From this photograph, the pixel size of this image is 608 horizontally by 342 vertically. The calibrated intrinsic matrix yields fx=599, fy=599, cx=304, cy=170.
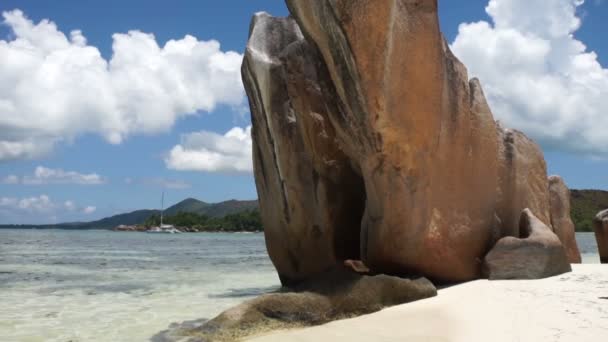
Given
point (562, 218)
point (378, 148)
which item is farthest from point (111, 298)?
point (562, 218)

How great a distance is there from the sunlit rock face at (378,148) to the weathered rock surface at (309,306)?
4.29 feet

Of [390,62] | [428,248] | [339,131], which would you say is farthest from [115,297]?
[390,62]

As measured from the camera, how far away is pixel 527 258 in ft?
24.1

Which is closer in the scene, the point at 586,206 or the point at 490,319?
the point at 490,319

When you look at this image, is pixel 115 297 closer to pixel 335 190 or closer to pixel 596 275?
pixel 335 190

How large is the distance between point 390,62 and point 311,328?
3129 mm

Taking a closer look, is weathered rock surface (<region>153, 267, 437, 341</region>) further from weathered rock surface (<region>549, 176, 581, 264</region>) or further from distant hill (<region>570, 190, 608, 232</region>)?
distant hill (<region>570, 190, 608, 232</region>)

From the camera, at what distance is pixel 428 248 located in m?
7.21

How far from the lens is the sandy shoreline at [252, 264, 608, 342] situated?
4.42 m

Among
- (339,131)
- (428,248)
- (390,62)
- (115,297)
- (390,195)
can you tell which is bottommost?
(115,297)

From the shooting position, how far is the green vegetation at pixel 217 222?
3064 inches

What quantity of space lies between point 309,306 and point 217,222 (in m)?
79.1

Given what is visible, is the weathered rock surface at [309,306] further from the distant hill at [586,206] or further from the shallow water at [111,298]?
the distant hill at [586,206]

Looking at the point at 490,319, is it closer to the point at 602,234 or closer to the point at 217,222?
the point at 602,234
